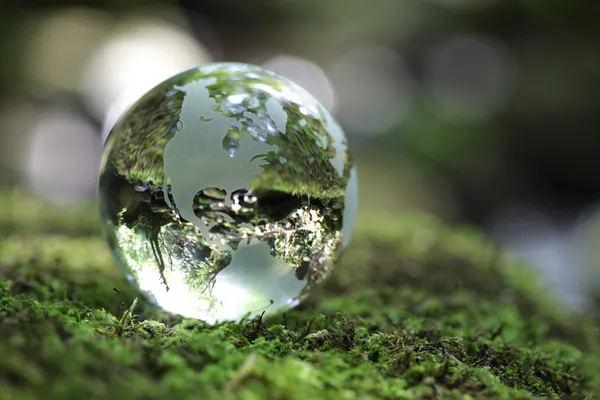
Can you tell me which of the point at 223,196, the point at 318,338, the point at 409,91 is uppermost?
the point at 409,91

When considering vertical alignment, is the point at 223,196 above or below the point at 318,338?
above

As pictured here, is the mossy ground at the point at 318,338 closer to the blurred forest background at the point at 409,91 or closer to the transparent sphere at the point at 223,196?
the transparent sphere at the point at 223,196

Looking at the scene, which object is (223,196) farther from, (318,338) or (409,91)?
(409,91)

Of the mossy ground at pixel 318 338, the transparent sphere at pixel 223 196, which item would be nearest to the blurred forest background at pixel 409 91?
the mossy ground at pixel 318 338

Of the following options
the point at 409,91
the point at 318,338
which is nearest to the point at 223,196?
the point at 318,338

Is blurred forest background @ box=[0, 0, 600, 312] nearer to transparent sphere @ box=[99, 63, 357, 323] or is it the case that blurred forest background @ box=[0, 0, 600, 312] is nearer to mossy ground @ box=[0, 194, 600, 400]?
mossy ground @ box=[0, 194, 600, 400]

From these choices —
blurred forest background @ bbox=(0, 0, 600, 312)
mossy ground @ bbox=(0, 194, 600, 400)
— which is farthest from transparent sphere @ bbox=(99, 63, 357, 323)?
blurred forest background @ bbox=(0, 0, 600, 312)

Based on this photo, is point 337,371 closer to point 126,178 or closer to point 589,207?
point 126,178
